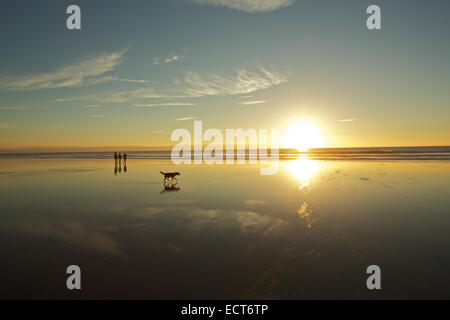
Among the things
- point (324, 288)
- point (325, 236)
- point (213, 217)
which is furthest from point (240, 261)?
point (213, 217)

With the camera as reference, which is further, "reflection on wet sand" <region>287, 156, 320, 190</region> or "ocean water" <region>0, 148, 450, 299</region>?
"reflection on wet sand" <region>287, 156, 320, 190</region>

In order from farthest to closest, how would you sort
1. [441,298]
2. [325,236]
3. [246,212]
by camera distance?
[246,212] < [325,236] < [441,298]

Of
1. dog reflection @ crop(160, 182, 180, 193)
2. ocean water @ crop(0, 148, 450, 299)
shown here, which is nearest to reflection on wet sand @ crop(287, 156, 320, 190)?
ocean water @ crop(0, 148, 450, 299)

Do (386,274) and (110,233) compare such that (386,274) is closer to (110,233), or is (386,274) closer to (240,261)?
(240,261)

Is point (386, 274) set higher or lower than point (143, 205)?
lower

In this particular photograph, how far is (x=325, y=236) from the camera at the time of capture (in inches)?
353

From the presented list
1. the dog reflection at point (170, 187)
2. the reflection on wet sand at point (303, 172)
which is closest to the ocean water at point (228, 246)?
the dog reflection at point (170, 187)

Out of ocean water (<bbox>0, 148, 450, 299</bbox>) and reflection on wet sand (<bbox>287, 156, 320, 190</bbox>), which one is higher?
reflection on wet sand (<bbox>287, 156, 320, 190</bbox>)

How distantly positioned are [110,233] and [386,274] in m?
9.27

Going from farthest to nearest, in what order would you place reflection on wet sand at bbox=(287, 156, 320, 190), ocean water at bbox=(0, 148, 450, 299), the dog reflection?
reflection on wet sand at bbox=(287, 156, 320, 190) < the dog reflection < ocean water at bbox=(0, 148, 450, 299)

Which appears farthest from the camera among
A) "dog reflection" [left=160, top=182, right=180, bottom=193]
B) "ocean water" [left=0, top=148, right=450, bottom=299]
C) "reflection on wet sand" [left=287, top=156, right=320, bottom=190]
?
"reflection on wet sand" [left=287, top=156, right=320, bottom=190]

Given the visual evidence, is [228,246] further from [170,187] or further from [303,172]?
[303,172]

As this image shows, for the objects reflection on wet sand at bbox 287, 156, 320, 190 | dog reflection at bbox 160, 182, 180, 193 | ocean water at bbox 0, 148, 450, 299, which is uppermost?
reflection on wet sand at bbox 287, 156, 320, 190

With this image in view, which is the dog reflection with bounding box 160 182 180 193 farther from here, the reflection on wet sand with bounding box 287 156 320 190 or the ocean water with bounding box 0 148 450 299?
the reflection on wet sand with bounding box 287 156 320 190
